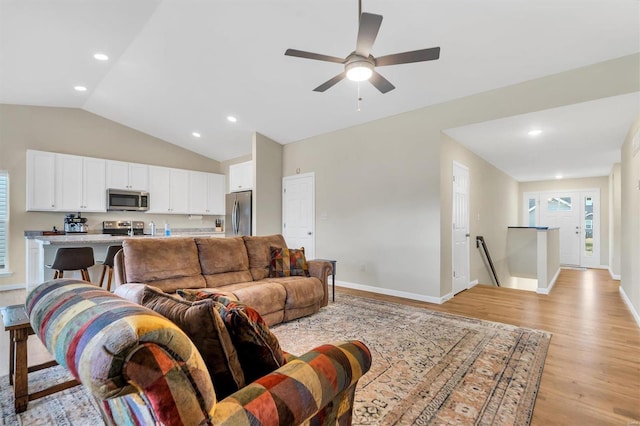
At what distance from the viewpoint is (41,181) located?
17.3ft

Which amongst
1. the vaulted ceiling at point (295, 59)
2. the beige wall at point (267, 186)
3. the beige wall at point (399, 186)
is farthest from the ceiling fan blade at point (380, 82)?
the beige wall at point (267, 186)

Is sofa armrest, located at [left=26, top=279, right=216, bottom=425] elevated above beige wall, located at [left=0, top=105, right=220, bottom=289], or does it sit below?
below

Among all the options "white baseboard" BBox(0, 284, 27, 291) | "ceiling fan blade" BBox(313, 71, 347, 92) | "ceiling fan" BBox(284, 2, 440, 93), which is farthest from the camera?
"white baseboard" BBox(0, 284, 27, 291)

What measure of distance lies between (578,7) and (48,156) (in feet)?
24.2

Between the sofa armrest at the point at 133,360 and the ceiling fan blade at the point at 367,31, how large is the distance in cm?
195

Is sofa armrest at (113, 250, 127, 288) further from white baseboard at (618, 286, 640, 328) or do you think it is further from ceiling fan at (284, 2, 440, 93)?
white baseboard at (618, 286, 640, 328)

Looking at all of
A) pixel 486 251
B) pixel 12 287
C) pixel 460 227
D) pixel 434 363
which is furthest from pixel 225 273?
pixel 486 251

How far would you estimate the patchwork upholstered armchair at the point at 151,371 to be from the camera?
646 mm

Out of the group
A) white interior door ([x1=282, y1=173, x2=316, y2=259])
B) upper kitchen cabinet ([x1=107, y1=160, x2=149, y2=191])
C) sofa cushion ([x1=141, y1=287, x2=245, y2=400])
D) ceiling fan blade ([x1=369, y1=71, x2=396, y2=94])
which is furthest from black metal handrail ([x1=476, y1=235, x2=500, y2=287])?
upper kitchen cabinet ([x1=107, y1=160, x2=149, y2=191])

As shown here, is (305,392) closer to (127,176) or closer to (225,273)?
(225,273)

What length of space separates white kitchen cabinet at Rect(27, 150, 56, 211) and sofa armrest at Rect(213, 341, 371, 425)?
623cm

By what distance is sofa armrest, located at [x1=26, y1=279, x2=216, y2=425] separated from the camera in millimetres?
635

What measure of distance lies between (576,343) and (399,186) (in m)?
2.66

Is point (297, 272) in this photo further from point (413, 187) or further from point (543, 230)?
point (543, 230)
